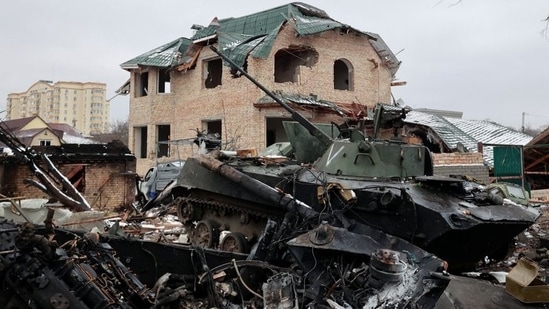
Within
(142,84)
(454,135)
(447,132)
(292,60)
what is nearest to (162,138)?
(142,84)

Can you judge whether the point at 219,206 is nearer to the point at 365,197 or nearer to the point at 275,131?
the point at 365,197

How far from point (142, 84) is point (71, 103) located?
60233 millimetres

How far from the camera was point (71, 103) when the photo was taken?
7856cm

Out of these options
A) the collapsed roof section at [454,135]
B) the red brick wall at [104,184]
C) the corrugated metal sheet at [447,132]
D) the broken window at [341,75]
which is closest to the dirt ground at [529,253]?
the collapsed roof section at [454,135]

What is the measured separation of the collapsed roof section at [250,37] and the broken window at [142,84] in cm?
98

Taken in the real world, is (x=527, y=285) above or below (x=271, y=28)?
below

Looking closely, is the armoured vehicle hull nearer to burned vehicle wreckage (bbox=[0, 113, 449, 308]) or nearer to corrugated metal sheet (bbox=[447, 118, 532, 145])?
burned vehicle wreckage (bbox=[0, 113, 449, 308])

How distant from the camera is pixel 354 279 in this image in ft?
14.4

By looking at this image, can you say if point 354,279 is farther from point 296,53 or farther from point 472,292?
point 296,53

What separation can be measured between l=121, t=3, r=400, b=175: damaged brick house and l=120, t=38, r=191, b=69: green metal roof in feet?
0.17

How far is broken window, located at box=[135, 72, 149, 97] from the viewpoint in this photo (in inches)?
947

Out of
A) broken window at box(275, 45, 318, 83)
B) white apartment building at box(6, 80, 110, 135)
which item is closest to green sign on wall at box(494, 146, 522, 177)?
broken window at box(275, 45, 318, 83)

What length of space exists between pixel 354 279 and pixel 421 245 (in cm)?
133

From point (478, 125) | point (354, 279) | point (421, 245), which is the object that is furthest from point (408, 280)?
point (478, 125)
